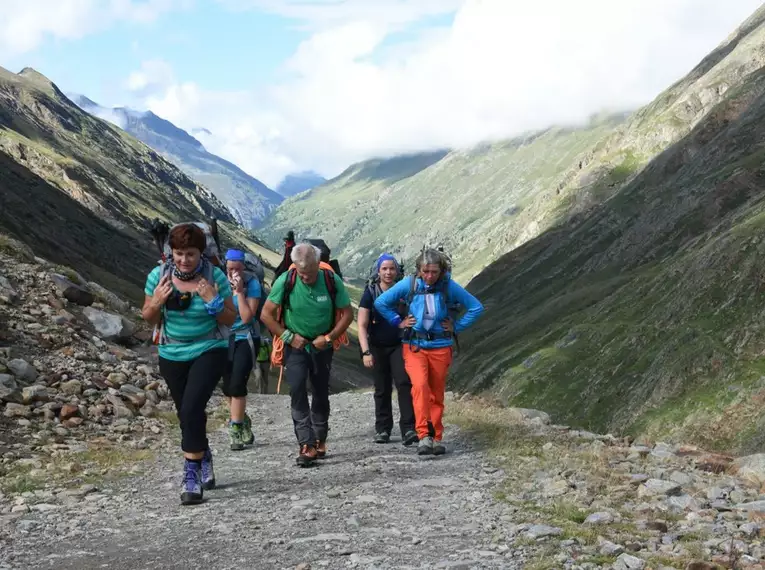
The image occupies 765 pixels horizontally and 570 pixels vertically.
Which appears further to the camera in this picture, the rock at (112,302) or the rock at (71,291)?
the rock at (112,302)

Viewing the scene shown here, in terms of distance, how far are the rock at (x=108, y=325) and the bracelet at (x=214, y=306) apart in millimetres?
15095

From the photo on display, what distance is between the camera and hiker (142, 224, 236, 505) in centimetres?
977

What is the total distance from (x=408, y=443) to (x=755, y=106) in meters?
157

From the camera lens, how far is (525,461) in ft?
41.5

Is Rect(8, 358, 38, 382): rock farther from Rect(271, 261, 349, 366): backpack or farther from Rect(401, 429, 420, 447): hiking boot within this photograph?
Rect(401, 429, 420, 447): hiking boot

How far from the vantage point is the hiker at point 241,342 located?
14252 mm

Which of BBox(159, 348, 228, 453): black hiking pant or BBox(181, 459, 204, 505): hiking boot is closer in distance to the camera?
BBox(159, 348, 228, 453): black hiking pant

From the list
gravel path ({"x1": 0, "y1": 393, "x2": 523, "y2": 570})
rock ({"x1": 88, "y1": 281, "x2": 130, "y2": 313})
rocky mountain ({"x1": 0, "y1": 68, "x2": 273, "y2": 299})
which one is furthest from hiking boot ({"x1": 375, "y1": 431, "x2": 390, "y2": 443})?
rocky mountain ({"x1": 0, "y1": 68, "x2": 273, "y2": 299})

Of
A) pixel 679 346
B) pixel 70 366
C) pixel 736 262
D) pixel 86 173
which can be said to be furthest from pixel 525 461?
pixel 86 173

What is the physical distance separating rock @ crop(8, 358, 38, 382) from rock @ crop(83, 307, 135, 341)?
6.65m

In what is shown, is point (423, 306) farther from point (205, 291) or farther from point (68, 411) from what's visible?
point (68, 411)

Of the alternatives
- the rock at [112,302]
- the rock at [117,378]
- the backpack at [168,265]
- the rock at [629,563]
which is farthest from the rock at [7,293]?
the rock at [629,563]

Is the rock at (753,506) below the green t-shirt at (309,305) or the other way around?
below

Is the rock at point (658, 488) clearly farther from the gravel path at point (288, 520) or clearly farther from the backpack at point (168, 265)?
the backpack at point (168, 265)
